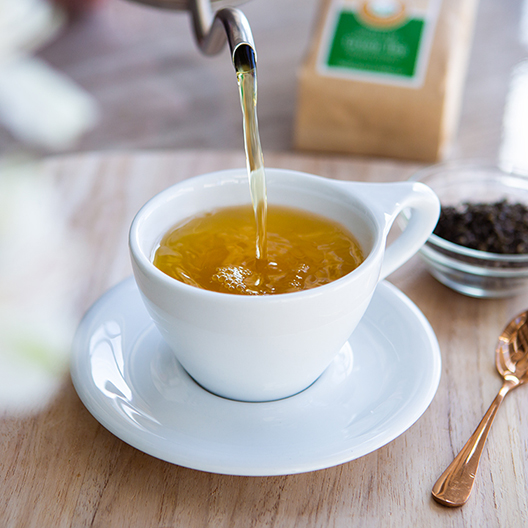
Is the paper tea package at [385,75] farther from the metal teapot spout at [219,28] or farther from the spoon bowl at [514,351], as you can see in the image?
the spoon bowl at [514,351]

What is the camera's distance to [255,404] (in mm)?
775

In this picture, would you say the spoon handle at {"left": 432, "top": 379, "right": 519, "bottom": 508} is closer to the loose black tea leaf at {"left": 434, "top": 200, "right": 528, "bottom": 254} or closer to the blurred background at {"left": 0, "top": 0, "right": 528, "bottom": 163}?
the loose black tea leaf at {"left": 434, "top": 200, "right": 528, "bottom": 254}

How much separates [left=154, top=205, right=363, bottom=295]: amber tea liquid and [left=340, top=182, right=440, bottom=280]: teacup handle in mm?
56

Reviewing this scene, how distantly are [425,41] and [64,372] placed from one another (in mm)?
1495

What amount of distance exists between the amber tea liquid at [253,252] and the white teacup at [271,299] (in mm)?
16

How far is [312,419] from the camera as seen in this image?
744 mm

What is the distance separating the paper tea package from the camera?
1854mm

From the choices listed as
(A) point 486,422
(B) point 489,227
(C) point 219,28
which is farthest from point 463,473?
(C) point 219,28

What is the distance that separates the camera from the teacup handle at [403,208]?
31.6 inches

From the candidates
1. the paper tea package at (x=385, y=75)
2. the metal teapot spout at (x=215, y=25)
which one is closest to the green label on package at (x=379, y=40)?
the paper tea package at (x=385, y=75)

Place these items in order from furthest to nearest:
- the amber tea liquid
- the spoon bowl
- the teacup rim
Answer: the spoon bowl, the amber tea liquid, the teacup rim

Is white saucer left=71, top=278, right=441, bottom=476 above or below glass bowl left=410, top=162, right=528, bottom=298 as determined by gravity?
above

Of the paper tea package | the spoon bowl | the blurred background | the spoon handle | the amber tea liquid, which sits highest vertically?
the amber tea liquid

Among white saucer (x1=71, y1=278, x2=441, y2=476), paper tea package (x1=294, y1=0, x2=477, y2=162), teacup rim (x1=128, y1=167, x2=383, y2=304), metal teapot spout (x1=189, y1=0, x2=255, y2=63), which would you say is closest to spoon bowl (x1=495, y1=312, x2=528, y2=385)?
white saucer (x1=71, y1=278, x2=441, y2=476)
